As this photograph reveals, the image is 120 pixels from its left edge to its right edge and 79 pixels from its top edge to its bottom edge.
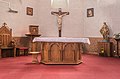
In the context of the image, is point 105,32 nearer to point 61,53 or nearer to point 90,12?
point 90,12

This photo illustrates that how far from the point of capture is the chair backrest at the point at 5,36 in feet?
31.0

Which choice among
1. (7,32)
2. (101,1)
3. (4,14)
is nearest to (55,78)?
(7,32)

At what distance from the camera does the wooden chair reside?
30.6 ft

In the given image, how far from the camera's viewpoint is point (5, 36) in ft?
31.4

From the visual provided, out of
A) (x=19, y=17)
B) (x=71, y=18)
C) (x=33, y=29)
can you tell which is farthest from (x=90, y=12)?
(x=19, y=17)

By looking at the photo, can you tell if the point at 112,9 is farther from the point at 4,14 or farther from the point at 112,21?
the point at 4,14

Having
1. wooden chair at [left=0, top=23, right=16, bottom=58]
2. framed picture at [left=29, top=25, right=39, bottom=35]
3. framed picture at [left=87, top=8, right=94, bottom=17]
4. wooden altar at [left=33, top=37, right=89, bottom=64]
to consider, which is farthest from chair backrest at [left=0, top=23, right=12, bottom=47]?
framed picture at [left=87, top=8, right=94, bottom=17]

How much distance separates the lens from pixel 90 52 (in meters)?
11.5

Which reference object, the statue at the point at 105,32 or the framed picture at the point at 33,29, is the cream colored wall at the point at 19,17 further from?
the statue at the point at 105,32

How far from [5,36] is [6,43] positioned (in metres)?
0.36

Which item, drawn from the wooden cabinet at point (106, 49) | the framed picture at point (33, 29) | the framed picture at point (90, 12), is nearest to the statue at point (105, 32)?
the wooden cabinet at point (106, 49)

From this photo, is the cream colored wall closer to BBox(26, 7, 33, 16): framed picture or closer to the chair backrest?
BBox(26, 7, 33, 16): framed picture

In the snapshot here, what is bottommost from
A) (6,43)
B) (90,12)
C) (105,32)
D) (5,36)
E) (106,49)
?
(106,49)

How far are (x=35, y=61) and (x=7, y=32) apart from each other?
3.09 metres
